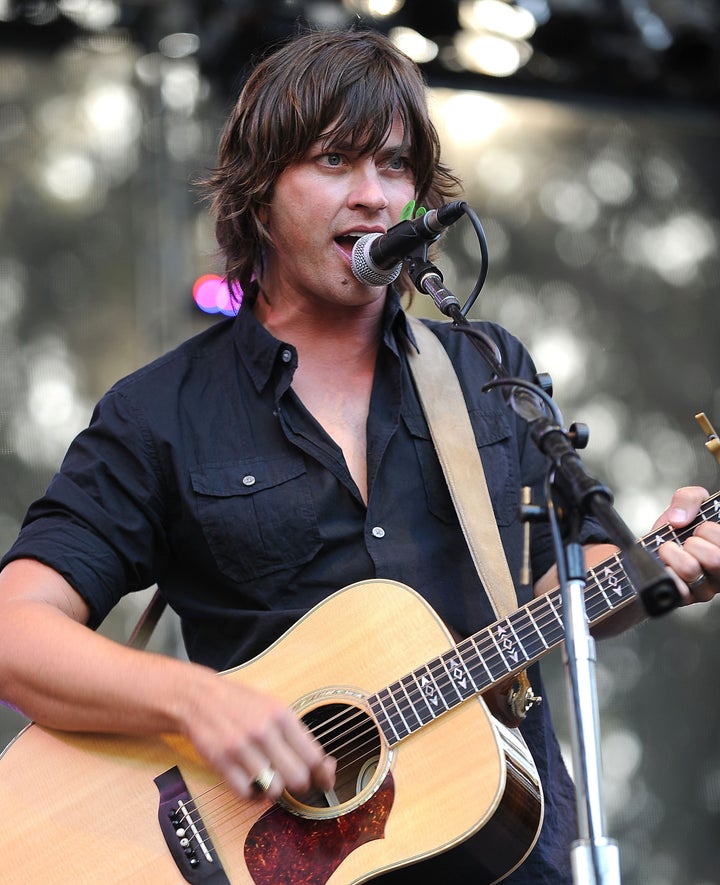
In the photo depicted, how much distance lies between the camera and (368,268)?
2.49 m

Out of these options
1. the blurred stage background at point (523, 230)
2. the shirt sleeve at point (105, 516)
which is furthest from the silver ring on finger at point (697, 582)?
the blurred stage background at point (523, 230)

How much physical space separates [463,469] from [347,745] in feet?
2.26

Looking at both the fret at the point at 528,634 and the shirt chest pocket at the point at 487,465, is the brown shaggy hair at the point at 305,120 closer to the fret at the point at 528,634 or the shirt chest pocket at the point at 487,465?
the shirt chest pocket at the point at 487,465

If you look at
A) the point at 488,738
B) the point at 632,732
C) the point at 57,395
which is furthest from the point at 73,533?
the point at 632,732

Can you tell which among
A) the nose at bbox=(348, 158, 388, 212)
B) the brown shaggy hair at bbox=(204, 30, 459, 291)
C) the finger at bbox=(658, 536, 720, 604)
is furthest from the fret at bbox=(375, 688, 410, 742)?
the brown shaggy hair at bbox=(204, 30, 459, 291)

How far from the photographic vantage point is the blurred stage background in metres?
4.79

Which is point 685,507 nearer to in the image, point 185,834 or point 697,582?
point 697,582

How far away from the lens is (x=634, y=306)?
550cm

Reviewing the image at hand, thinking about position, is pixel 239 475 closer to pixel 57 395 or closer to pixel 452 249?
pixel 57 395

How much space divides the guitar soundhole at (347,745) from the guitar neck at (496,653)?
2.3 inches

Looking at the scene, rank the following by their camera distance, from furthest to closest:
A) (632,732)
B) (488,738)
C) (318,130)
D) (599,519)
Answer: (632,732) < (318,130) < (488,738) < (599,519)

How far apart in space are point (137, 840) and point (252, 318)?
129 cm

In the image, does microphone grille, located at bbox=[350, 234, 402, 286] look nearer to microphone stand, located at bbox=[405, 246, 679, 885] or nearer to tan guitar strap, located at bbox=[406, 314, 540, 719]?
tan guitar strap, located at bbox=[406, 314, 540, 719]

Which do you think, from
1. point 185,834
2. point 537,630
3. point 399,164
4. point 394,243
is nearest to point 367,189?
point 399,164
